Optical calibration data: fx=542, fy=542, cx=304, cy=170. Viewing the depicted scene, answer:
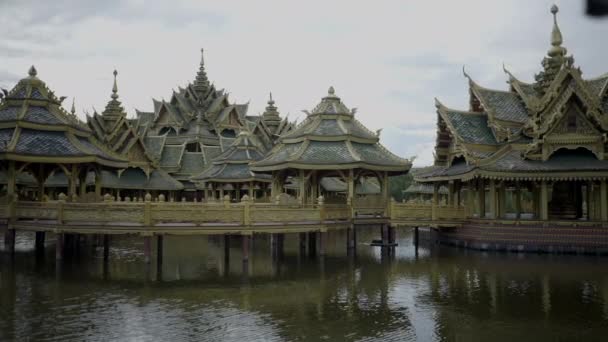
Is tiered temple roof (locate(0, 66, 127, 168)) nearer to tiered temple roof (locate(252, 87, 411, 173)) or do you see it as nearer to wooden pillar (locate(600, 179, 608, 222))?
tiered temple roof (locate(252, 87, 411, 173))

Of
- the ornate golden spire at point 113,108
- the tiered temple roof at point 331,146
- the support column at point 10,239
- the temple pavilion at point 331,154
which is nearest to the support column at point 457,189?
the temple pavilion at point 331,154

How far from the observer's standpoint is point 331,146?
2620cm

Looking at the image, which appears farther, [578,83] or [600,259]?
[578,83]

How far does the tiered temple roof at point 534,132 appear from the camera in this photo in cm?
2580

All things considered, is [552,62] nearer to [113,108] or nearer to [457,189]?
[457,189]

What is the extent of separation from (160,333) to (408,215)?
1648 centimetres

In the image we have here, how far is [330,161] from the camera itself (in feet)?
81.4

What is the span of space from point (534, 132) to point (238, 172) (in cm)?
1869

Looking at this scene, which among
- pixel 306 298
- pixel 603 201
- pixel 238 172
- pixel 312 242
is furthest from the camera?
pixel 238 172

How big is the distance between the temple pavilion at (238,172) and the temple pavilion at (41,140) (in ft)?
33.8

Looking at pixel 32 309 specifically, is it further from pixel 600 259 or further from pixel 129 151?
pixel 129 151

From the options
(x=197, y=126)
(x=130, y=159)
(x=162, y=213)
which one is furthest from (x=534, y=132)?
(x=197, y=126)

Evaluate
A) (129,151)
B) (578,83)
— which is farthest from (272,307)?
(129,151)

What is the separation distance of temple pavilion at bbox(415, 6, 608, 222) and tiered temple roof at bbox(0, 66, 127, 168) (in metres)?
17.6
